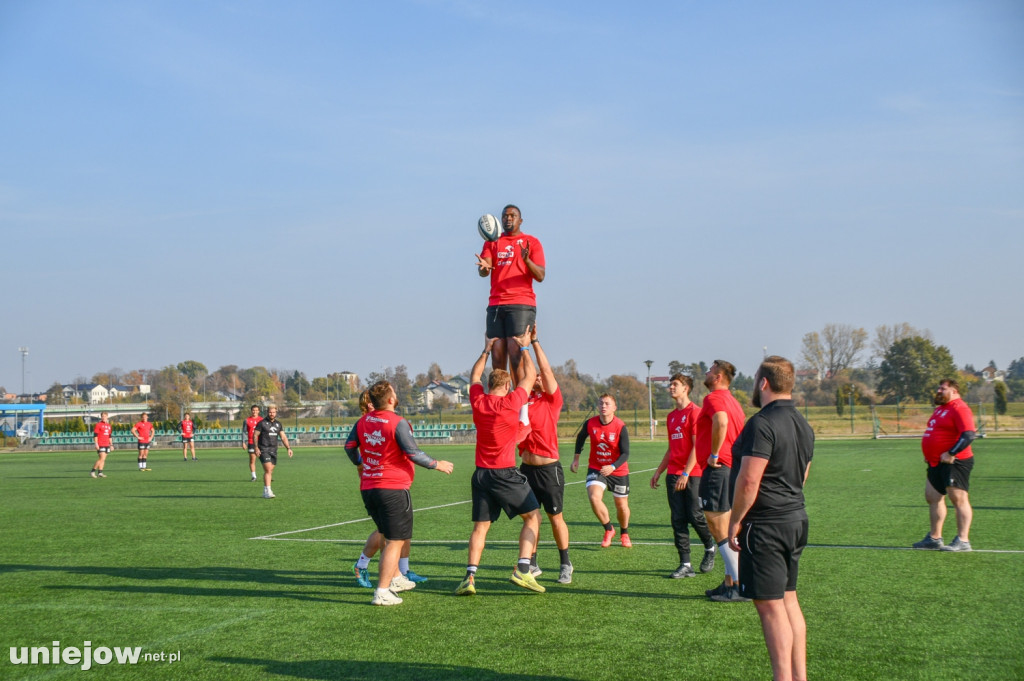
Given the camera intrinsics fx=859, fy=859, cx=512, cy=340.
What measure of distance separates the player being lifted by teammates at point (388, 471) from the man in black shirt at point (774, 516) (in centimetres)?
352

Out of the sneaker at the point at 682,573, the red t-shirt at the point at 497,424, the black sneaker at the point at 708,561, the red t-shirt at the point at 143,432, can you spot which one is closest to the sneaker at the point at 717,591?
the sneaker at the point at 682,573

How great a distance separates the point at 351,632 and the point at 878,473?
19.9 meters

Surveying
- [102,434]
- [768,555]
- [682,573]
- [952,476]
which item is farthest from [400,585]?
[102,434]

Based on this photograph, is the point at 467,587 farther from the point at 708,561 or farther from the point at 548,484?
the point at 708,561

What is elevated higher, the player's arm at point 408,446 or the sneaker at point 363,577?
the player's arm at point 408,446

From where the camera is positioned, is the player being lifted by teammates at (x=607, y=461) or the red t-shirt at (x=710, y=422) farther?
the player being lifted by teammates at (x=607, y=461)

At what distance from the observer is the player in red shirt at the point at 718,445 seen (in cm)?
812

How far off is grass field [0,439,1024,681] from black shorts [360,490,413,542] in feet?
2.23

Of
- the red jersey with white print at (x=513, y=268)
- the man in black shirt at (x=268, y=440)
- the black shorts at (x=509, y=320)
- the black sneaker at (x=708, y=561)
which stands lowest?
the black sneaker at (x=708, y=561)

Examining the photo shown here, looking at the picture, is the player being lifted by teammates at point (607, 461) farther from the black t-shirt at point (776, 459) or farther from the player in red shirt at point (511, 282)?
the black t-shirt at point (776, 459)

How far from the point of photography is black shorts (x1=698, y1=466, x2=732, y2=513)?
8234 mm

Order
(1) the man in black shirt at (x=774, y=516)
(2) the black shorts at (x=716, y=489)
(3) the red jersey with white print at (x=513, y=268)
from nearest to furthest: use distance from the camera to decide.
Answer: (1) the man in black shirt at (x=774, y=516) → (2) the black shorts at (x=716, y=489) → (3) the red jersey with white print at (x=513, y=268)

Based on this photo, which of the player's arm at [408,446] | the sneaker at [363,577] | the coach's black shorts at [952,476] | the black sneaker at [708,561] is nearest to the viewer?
the player's arm at [408,446]

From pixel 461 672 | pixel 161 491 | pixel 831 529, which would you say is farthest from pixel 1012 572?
pixel 161 491
